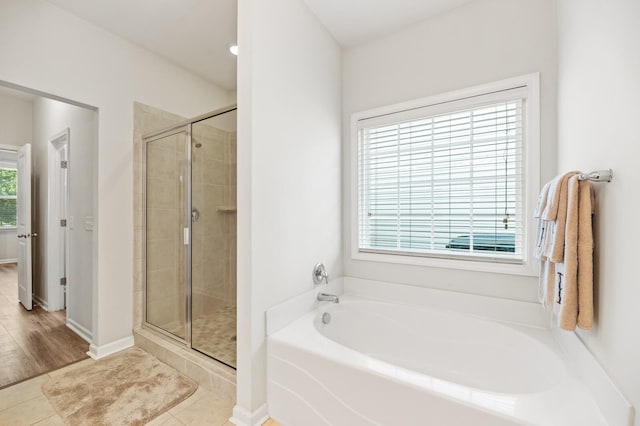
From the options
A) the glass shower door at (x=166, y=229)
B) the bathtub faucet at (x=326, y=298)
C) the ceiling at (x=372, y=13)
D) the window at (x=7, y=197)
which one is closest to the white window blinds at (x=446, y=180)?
the bathtub faucet at (x=326, y=298)

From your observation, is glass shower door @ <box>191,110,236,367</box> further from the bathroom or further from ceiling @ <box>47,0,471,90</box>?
ceiling @ <box>47,0,471,90</box>

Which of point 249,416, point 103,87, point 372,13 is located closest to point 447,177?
point 372,13

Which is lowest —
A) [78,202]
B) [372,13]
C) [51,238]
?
[51,238]

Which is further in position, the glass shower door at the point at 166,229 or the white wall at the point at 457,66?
the glass shower door at the point at 166,229

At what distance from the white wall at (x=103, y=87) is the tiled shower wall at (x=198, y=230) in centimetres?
8

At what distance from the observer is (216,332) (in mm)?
2273

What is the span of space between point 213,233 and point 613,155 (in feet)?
8.34

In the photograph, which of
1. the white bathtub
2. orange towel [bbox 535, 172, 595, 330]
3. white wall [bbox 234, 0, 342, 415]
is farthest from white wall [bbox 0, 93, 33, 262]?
orange towel [bbox 535, 172, 595, 330]

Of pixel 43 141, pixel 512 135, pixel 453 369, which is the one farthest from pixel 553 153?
pixel 43 141

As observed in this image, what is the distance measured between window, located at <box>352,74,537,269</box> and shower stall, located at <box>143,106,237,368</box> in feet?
3.85

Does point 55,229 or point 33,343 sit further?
point 55,229

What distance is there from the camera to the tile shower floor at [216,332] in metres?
2.05

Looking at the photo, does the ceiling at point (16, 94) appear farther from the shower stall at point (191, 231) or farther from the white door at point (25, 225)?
the shower stall at point (191, 231)

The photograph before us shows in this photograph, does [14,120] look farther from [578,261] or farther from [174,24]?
[578,261]
